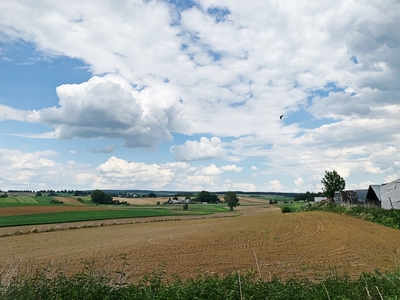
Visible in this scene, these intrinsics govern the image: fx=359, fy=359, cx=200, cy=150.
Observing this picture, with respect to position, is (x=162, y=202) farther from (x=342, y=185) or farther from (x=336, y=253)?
(x=336, y=253)

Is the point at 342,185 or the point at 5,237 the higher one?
Answer: the point at 342,185

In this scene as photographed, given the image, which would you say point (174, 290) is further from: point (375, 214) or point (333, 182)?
point (333, 182)

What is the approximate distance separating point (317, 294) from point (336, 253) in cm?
1186

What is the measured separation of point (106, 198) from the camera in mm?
118812

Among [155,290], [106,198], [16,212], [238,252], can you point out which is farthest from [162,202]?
[155,290]

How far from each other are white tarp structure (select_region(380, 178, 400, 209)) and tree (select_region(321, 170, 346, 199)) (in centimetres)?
2938

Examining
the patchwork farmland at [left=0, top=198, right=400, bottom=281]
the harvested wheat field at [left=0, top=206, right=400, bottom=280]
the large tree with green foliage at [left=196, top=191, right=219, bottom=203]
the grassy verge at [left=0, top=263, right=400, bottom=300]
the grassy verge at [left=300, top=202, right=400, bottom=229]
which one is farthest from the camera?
the large tree with green foliage at [left=196, top=191, right=219, bottom=203]

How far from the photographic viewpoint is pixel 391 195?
39.7 metres

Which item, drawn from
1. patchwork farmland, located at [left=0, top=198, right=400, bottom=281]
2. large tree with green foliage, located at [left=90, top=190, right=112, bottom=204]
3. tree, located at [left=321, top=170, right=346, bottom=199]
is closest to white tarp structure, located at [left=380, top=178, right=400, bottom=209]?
patchwork farmland, located at [left=0, top=198, right=400, bottom=281]

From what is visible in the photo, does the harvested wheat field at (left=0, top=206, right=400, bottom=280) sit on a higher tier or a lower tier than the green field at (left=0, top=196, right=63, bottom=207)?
lower

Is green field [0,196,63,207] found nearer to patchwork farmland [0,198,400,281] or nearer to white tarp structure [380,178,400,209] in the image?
patchwork farmland [0,198,400,281]

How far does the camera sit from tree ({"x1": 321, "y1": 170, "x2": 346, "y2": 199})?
231 ft

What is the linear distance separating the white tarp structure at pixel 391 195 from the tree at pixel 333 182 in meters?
29.4

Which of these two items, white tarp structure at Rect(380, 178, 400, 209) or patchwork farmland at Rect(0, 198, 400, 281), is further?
white tarp structure at Rect(380, 178, 400, 209)
